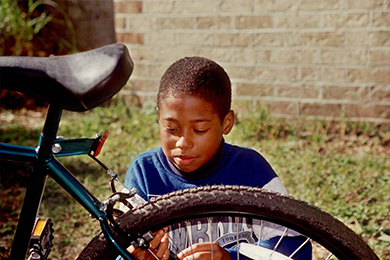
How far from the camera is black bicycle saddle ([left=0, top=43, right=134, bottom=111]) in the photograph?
1249 millimetres

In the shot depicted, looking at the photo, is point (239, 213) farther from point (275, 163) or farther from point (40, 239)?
point (275, 163)

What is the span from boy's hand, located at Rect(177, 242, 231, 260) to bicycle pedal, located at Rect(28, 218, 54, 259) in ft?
1.31

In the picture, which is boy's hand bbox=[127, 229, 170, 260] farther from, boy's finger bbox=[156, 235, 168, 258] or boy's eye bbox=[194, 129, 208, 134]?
boy's eye bbox=[194, 129, 208, 134]

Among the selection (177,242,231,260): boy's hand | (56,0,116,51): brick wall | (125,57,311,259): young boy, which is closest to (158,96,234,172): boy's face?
(125,57,311,259): young boy

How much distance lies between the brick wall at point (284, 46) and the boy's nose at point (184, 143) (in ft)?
8.02

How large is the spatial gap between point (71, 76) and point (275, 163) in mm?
2509

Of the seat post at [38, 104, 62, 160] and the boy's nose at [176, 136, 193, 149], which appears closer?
the seat post at [38, 104, 62, 160]

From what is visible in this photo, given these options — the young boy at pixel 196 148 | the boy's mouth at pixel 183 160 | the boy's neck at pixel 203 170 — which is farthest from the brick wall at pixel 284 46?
the boy's mouth at pixel 183 160

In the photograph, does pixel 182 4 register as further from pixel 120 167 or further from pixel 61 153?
pixel 61 153

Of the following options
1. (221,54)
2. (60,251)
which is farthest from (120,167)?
(221,54)

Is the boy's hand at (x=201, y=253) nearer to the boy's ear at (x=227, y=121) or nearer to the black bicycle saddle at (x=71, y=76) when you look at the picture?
the boy's ear at (x=227, y=121)

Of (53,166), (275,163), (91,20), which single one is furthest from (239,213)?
(91,20)

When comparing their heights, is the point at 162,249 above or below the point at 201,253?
above

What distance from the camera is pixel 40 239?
57.0 inches
